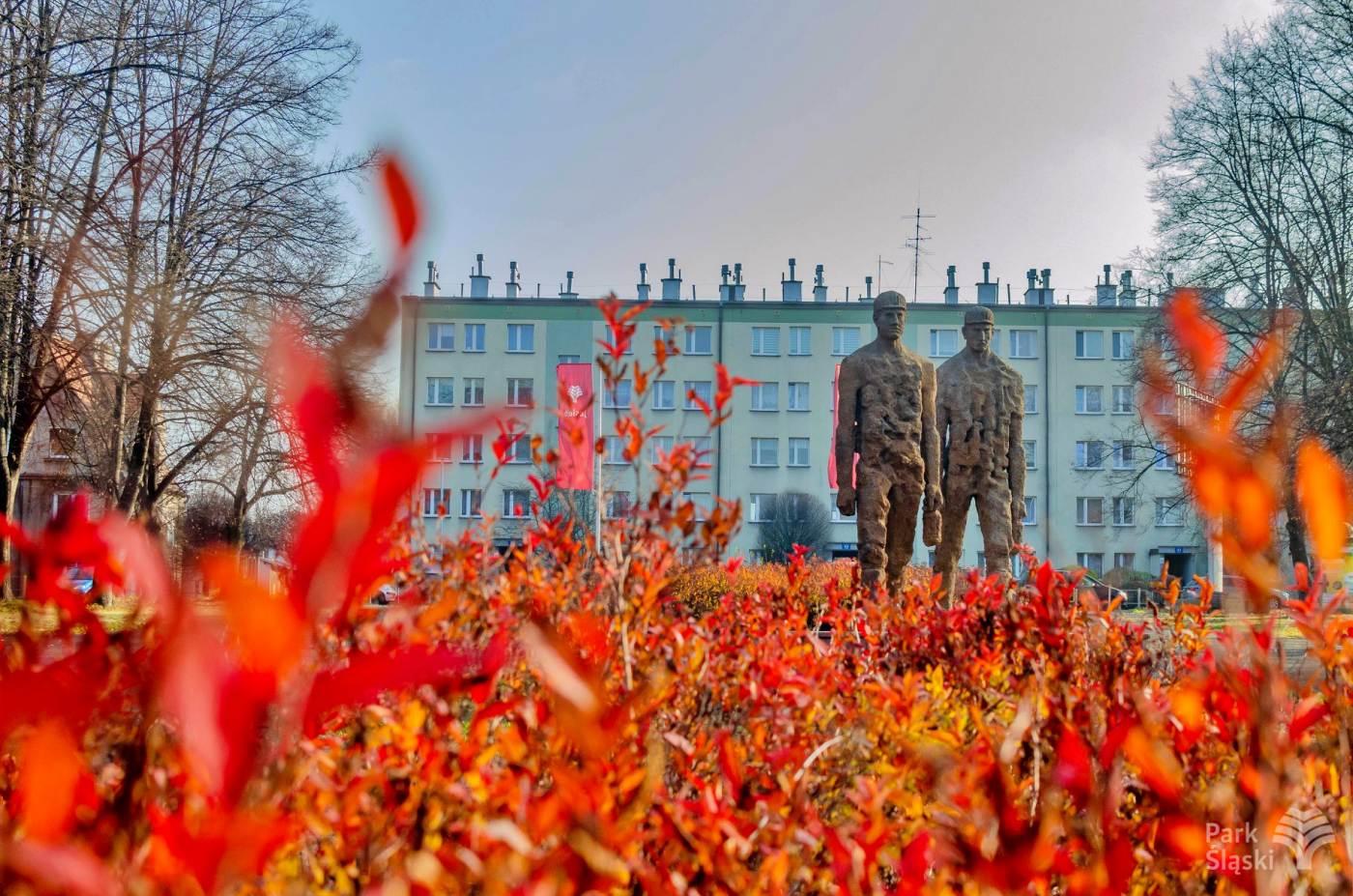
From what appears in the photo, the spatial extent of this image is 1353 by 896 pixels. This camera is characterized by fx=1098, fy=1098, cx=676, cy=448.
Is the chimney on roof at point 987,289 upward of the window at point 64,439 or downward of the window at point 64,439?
upward

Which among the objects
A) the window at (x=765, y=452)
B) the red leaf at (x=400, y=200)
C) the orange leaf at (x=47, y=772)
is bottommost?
the orange leaf at (x=47, y=772)

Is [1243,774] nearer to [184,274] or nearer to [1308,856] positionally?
[1308,856]

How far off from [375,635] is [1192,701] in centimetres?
126

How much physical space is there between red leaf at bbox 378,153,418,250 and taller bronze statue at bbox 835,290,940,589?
7913 millimetres

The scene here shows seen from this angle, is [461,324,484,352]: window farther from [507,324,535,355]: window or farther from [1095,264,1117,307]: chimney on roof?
[1095,264,1117,307]: chimney on roof

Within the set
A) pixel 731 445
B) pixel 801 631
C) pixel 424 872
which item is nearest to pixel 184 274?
pixel 801 631

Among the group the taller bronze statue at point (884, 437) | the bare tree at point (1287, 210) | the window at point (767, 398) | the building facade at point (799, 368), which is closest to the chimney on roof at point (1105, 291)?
the building facade at point (799, 368)

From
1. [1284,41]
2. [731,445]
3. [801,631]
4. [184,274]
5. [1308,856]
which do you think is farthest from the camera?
[731,445]

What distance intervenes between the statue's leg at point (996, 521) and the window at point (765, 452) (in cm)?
3156

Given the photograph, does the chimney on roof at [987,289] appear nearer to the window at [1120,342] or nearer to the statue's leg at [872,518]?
the window at [1120,342]

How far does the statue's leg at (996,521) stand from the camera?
9352 millimetres

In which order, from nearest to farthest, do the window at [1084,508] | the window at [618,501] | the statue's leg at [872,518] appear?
the window at [618,501] < the statue's leg at [872,518] < the window at [1084,508]

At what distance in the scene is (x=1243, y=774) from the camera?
1.05m

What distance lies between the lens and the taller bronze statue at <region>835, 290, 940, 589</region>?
8344mm
